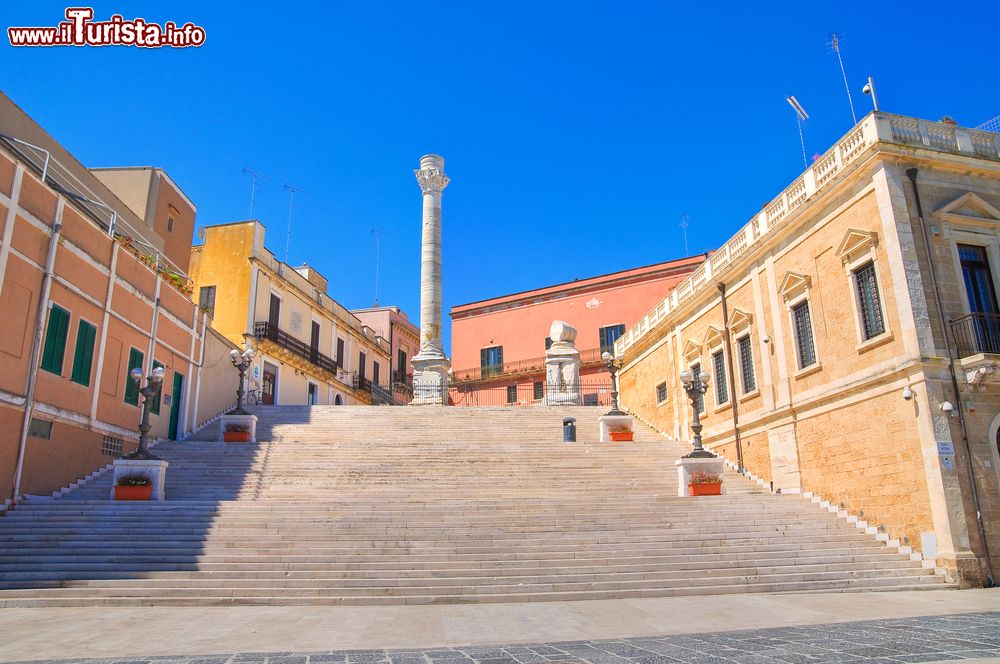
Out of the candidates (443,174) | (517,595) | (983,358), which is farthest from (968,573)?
(443,174)

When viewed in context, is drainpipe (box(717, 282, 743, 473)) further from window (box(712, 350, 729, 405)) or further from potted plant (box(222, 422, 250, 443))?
potted plant (box(222, 422, 250, 443))

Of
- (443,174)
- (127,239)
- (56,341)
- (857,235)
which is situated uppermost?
(443,174)

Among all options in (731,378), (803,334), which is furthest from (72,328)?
(803,334)

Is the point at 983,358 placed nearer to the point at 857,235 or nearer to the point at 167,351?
the point at 857,235

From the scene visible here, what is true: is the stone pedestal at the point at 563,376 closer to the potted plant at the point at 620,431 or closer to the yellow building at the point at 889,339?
the potted plant at the point at 620,431

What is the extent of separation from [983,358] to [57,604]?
49.0ft

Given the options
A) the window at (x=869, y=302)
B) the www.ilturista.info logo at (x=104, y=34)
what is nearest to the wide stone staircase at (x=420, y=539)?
the window at (x=869, y=302)

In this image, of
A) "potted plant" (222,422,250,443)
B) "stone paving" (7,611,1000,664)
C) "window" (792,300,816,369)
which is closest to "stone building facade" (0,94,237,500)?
"potted plant" (222,422,250,443)

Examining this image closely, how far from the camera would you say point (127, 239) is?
17906 millimetres

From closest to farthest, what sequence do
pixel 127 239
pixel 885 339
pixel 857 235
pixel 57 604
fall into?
pixel 57 604
pixel 885 339
pixel 857 235
pixel 127 239

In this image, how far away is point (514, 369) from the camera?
3978 centimetres

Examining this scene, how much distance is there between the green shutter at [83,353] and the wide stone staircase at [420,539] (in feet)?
8.16

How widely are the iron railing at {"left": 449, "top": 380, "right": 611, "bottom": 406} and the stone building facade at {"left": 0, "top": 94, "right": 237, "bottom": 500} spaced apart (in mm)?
20889

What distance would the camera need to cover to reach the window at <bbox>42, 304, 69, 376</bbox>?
45.8 ft
